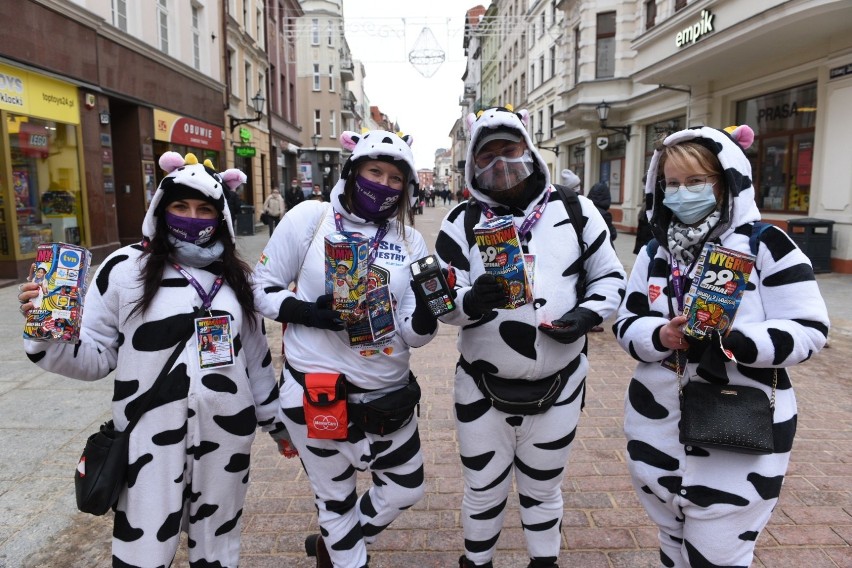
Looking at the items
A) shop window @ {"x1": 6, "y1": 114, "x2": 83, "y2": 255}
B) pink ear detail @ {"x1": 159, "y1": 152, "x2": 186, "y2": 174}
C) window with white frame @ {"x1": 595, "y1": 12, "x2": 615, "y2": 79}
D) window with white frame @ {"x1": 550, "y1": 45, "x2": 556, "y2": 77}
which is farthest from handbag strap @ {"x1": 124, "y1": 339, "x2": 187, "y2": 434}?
window with white frame @ {"x1": 550, "y1": 45, "x2": 556, "y2": 77}

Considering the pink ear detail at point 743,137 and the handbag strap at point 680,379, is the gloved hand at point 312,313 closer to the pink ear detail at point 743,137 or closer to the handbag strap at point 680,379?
the handbag strap at point 680,379

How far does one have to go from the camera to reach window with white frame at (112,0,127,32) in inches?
495

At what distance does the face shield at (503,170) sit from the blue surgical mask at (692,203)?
0.57 meters

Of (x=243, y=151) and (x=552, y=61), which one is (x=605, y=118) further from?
(x=552, y=61)

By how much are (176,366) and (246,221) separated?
18229 mm

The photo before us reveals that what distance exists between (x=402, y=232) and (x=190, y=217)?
829 millimetres

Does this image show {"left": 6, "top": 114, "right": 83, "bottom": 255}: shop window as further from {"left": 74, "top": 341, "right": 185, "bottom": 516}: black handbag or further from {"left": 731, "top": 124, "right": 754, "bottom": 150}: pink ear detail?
{"left": 731, "top": 124, "right": 754, "bottom": 150}: pink ear detail

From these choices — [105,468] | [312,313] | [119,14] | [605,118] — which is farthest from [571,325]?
[605,118]

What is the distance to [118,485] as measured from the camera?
2.00 m

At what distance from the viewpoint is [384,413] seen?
232cm

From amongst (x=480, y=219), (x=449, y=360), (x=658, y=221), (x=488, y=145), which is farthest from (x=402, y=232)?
(x=449, y=360)

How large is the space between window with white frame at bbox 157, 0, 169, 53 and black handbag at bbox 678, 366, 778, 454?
634 inches

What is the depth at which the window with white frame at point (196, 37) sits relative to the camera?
1688cm

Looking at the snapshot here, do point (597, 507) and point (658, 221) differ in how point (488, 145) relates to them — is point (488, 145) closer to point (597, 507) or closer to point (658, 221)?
point (658, 221)
